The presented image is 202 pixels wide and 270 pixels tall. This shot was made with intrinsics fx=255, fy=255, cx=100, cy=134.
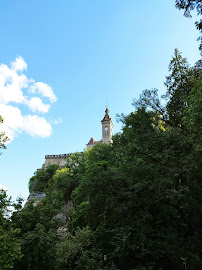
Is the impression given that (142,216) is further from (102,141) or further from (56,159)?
(56,159)

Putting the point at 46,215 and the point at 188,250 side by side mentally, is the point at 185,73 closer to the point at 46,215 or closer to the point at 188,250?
the point at 188,250

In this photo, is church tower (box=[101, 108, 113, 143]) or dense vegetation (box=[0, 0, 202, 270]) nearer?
dense vegetation (box=[0, 0, 202, 270])

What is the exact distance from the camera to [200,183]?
1424 centimetres

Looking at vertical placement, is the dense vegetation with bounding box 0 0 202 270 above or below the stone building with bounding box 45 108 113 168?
below

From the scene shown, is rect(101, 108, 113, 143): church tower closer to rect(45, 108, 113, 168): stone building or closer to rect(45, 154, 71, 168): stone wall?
rect(45, 108, 113, 168): stone building

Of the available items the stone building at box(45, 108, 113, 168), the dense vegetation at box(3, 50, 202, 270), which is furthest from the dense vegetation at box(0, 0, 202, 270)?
the stone building at box(45, 108, 113, 168)

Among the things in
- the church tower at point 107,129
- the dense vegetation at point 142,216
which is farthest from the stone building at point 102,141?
the dense vegetation at point 142,216

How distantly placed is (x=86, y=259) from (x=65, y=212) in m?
17.3

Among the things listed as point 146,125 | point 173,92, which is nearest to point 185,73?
point 173,92

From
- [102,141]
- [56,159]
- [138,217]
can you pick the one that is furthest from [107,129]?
[138,217]

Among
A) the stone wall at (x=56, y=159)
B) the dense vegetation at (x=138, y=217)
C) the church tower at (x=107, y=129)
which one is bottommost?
the dense vegetation at (x=138, y=217)

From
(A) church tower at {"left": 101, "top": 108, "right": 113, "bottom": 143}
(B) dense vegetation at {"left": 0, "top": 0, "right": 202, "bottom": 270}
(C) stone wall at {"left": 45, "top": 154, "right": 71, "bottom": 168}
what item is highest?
(A) church tower at {"left": 101, "top": 108, "right": 113, "bottom": 143}

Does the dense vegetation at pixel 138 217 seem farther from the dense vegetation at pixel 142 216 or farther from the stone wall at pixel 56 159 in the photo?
the stone wall at pixel 56 159

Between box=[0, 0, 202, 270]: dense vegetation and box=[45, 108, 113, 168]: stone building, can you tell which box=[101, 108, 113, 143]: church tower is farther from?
box=[0, 0, 202, 270]: dense vegetation
